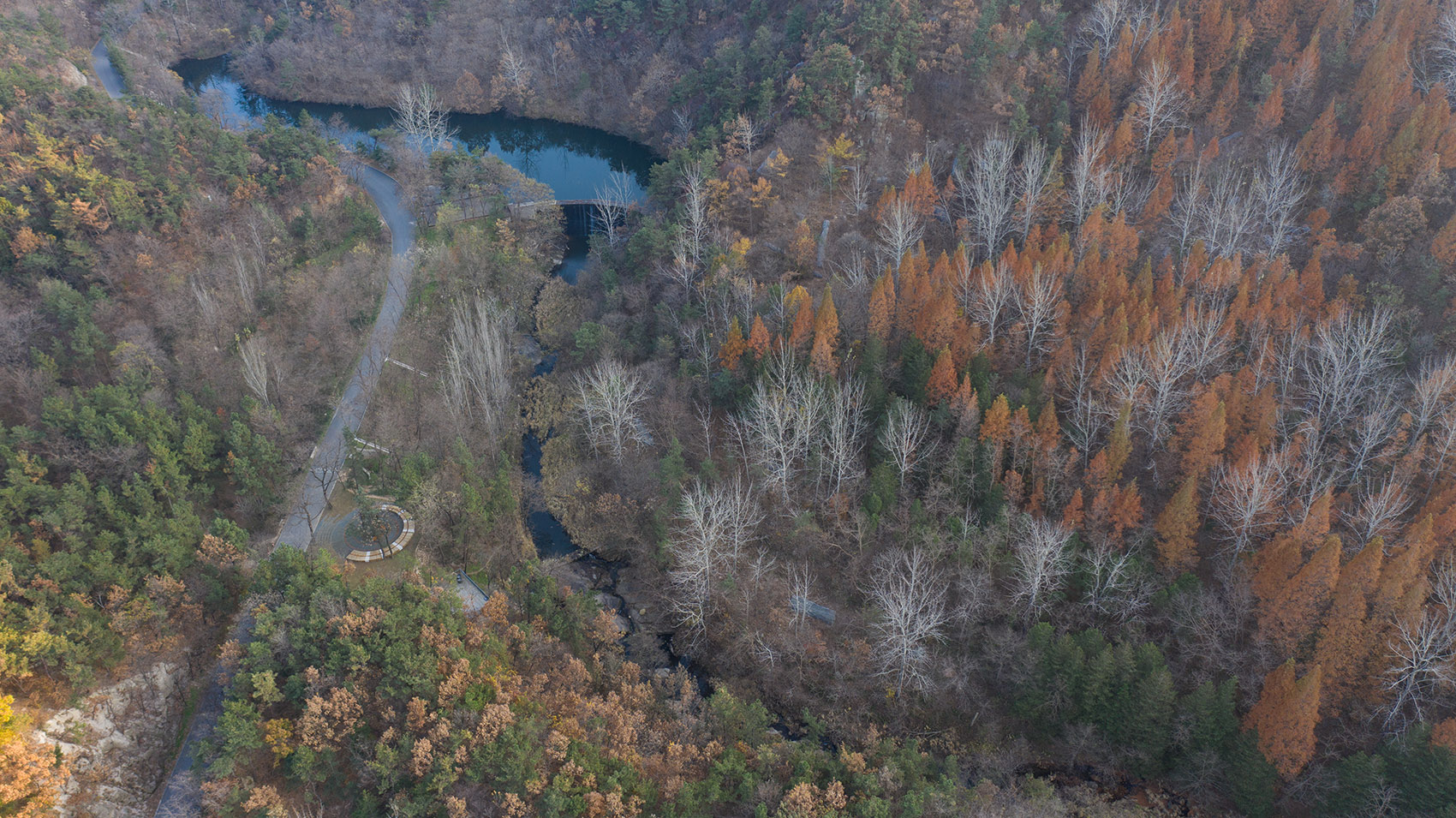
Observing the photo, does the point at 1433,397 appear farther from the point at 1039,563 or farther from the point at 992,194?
the point at 992,194

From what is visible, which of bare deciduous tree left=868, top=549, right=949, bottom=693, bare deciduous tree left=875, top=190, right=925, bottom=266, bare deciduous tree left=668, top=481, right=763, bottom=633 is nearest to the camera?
bare deciduous tree left=868, top=549, right=949, bottom=693

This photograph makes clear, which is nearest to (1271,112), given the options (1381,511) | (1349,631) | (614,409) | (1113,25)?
(1113,25)

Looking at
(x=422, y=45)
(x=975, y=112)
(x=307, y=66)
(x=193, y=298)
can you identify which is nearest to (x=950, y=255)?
(x=975, y=112)

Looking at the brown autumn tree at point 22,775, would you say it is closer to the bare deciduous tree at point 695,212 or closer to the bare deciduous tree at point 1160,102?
the bare deciduous tree at point 695,212

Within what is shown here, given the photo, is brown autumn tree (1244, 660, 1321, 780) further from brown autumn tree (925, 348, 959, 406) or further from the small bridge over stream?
the small bridge over stream

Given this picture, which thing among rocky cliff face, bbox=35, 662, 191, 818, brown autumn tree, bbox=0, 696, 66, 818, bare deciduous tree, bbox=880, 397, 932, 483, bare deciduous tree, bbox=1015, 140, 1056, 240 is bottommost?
rocky cliff face, bbox=35, 662, 191, 818

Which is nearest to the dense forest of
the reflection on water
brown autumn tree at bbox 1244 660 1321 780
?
brown autumn tree at bbox 1244 660 1321 780

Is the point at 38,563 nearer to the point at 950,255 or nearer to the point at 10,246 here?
the point at 10,246
